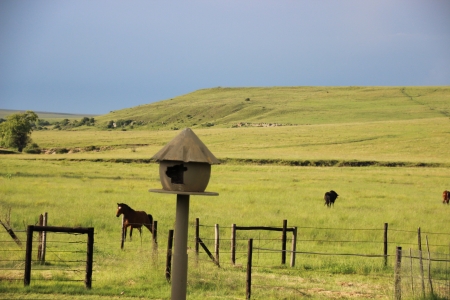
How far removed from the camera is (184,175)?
8.97m

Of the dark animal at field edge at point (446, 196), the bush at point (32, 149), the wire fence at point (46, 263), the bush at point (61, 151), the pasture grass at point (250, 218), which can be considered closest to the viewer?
the wire fence at point (46, 263)

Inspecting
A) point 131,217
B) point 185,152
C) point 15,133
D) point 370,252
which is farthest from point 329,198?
point 15,133

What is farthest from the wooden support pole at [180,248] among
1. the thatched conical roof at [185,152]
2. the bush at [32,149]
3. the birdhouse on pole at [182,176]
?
the bush at [32,149]

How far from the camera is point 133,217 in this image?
1958 centimetres

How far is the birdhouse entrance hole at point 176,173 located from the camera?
9047mm

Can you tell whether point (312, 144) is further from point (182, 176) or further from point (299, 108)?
point (182, 176)

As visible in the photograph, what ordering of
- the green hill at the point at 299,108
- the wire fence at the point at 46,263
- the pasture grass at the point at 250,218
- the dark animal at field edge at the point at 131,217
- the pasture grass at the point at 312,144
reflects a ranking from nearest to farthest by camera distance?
1. the wire fence at the point at 46,263
2. the pasture grass at the point at 250,218
3. the dark animal at field edge at the point at 131,217
4. the pasture grass at the point at 312,144
5. the green hill at the point at 299,108

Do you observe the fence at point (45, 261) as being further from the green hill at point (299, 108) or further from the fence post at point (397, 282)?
the green hill at point (299, 108)

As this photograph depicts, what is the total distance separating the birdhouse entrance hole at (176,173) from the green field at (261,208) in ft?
12.5

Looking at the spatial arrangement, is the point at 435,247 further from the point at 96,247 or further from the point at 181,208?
the point at 181,208

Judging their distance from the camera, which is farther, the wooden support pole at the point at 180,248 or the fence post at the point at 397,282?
the fence post at the point at 397,282

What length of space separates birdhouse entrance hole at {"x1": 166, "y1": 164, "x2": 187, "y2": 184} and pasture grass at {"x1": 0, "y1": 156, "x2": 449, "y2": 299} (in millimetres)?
3838

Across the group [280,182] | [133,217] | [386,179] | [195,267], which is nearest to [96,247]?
[133,217]

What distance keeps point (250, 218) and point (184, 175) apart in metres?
15.0
